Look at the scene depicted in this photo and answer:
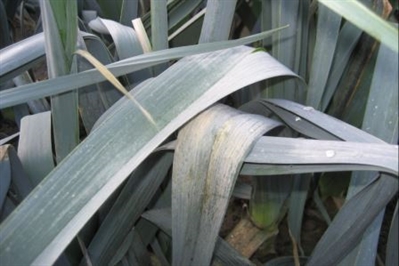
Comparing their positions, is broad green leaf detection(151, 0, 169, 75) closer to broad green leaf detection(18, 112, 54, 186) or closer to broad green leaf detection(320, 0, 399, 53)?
broad green leaf detection(18, 112, 54, 186)

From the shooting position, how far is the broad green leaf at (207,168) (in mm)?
490

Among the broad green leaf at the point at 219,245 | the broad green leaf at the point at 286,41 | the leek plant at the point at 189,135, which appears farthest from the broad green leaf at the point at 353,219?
the broad green leaf at the point at 286,41

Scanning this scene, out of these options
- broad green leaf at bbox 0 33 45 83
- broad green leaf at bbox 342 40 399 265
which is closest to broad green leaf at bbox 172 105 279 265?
broad green leaf at bbox 342 40 399 265

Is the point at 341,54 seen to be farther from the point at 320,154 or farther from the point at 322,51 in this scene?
the point at 320,154

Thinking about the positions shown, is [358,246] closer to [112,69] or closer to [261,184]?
[261,184]

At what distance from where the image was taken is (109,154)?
480 mm

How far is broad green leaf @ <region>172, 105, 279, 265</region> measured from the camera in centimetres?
49

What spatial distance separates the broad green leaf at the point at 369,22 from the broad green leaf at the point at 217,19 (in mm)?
263

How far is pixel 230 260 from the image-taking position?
70cm

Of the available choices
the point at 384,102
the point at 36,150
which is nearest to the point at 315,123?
the point at 384,102

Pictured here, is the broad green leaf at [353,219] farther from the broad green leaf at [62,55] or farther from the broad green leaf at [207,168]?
the broad green leaf at [62,55]

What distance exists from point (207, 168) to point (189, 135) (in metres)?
0.03

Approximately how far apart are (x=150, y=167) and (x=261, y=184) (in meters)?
0.22

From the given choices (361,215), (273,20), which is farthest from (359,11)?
(273,20)
